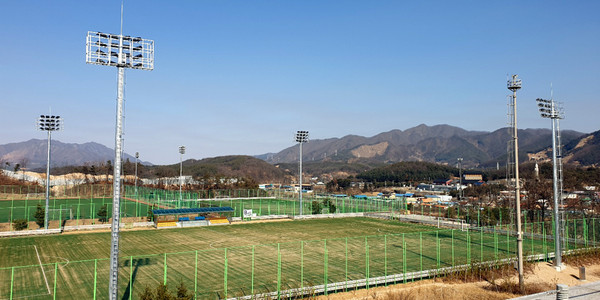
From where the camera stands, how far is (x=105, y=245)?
30.0 m

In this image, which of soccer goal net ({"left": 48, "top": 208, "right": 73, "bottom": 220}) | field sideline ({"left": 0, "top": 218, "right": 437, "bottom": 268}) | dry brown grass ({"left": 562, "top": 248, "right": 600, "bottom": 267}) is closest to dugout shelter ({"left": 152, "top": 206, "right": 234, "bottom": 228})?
field sideline ({"left": 0, "top": 218, "right": 437, "bottom": 268})

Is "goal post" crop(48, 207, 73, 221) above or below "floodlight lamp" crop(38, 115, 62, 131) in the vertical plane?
below

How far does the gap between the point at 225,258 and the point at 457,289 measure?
1050 cm

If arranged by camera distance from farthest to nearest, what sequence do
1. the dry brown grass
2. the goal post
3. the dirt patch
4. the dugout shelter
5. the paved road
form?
the goal post → the dugout shelter → the dry brown grass → the dirt patch → the paved road

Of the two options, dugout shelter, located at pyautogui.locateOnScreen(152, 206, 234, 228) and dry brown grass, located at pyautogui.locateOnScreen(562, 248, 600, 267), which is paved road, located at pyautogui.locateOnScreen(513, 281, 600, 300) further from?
dugout shelter, located at pyautogui.locateOnScreen(152, 206, 234, 228)

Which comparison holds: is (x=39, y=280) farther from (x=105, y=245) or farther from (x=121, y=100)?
(x=121, y=100)

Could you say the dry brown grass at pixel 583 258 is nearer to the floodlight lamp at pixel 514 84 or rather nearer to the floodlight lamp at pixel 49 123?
the floodlight lamp at pixel 514 84

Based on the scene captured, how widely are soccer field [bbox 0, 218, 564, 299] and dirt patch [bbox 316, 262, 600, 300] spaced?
4.49ft

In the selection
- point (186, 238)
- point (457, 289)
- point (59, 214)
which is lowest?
point (186, 238)

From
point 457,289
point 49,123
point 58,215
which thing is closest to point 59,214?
point 58,215

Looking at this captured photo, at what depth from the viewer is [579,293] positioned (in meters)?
17.8

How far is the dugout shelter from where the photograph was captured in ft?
130

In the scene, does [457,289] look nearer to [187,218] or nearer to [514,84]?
[514,84]

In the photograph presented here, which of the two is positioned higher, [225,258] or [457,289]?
Answer: [225,258]
